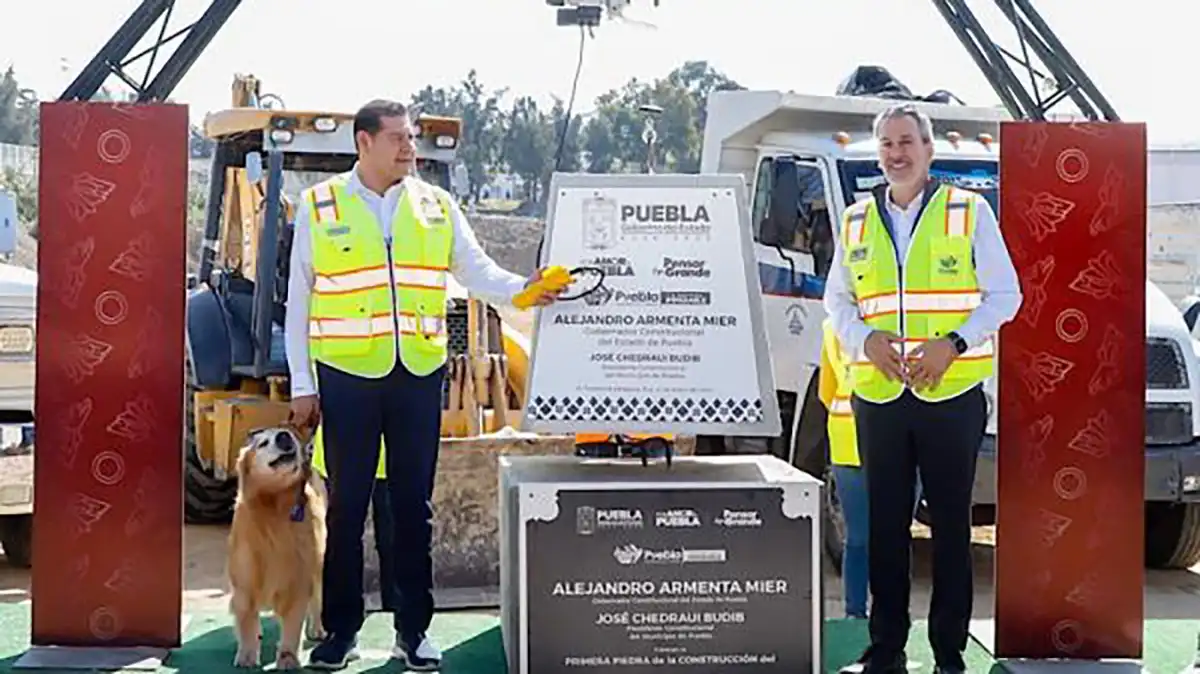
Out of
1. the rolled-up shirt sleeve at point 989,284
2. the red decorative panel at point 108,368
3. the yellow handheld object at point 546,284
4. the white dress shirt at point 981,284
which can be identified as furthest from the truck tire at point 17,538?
the rolled-up shirt sleeve at point 989,284

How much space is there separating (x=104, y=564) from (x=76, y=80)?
1.67 meters

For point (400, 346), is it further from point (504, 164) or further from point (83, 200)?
point (504, 164)

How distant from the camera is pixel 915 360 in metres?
4.79

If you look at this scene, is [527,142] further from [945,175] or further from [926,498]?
[926,498]

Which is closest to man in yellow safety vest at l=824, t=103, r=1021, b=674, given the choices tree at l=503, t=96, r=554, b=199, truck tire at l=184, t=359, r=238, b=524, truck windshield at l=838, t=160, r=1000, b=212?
truck windshield at l=838, t=160, r=1000, b=212

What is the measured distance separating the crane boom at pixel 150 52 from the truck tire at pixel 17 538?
374cm

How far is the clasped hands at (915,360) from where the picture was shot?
4.77 metres

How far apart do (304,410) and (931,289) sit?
A: 200 cm

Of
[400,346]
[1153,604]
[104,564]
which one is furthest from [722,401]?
[1153,604]

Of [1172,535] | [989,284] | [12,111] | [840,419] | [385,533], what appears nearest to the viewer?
[989,284]

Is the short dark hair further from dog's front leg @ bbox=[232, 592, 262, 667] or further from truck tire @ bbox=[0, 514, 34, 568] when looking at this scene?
truck tire @ bbox=[0, 514, 34, 568]

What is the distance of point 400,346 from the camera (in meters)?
5.05

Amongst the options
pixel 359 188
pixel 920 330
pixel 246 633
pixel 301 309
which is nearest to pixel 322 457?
pixel 301 309

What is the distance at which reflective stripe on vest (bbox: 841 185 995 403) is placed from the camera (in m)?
4.92
